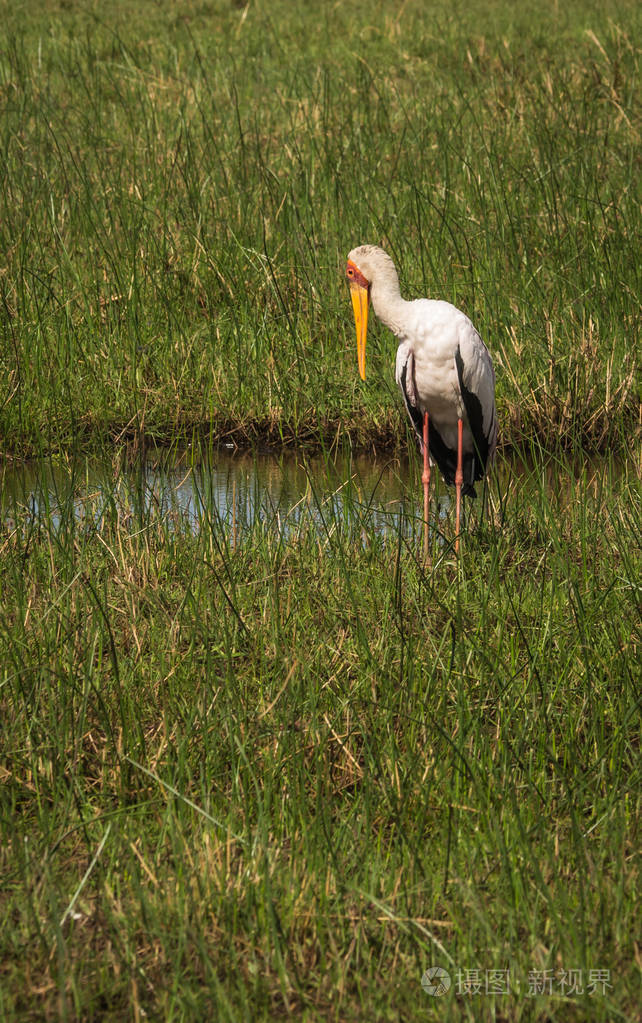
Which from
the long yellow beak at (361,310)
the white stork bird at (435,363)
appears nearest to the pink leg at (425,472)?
the white stork bird at (435,363)

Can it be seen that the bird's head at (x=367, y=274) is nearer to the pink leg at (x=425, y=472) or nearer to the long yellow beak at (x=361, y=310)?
the long yellow beak at (x=361, y=310)

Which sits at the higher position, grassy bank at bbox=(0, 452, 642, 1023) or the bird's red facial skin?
the bird's red facial skin

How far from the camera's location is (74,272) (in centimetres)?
583

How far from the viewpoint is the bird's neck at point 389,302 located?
4.50 m

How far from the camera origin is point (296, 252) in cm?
599

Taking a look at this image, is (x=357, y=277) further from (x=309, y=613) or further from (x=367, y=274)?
(x=309, y=613)

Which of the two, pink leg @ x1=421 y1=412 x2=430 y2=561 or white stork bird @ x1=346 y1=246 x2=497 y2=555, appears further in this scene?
white stork bird @ x1=346 y1=246 x2=497 y2=555

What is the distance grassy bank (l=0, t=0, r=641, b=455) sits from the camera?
5219mm

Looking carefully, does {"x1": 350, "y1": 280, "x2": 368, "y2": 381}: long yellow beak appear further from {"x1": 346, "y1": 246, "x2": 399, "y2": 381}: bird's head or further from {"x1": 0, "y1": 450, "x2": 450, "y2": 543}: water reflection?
{"x1": 0, "y1": 450, "x2": 450, "y2": 543}: water reflection

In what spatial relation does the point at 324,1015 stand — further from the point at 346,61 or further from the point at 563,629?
the point at 346,61

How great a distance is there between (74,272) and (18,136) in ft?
3.67

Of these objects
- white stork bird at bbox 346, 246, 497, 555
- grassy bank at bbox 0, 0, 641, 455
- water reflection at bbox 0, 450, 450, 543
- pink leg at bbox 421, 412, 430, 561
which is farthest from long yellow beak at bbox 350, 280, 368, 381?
grassy bank at bbox 0, 0, 641, 455

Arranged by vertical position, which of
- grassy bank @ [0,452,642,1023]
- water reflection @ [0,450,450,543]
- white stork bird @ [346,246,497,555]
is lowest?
grassy bank @ [0,452,642,1023]

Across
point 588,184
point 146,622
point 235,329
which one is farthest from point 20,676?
point 588,184
